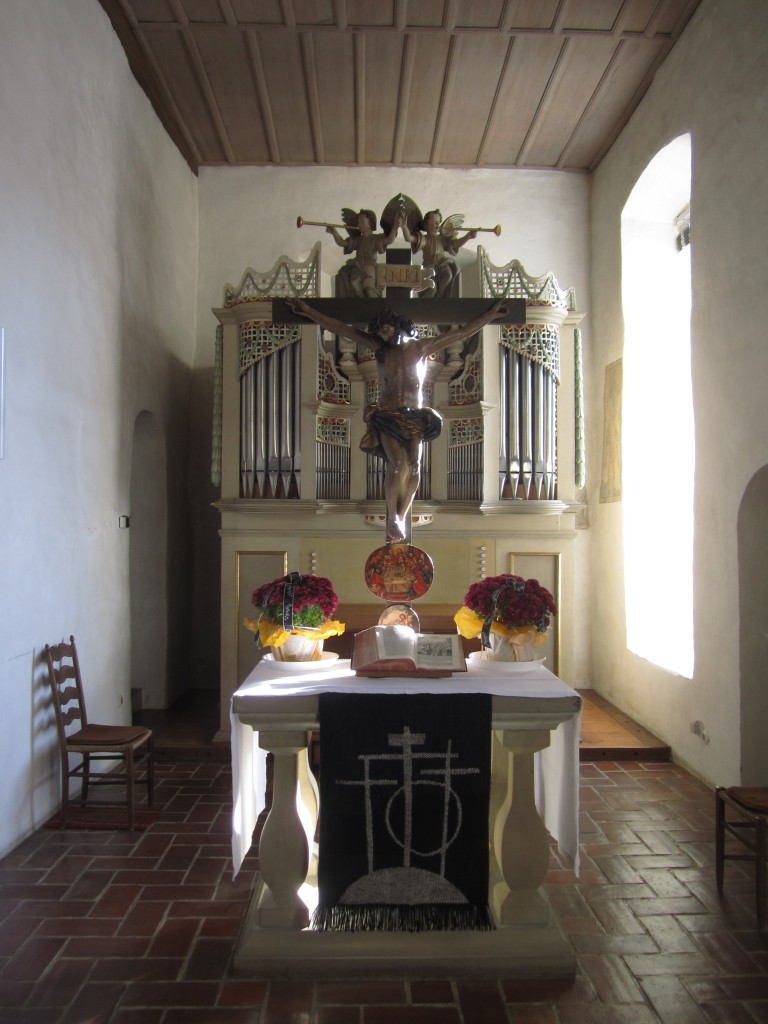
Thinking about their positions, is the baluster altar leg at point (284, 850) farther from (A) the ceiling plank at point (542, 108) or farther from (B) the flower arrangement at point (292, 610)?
(A) the ceiling plank at point (542, 108)

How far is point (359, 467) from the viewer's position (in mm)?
6359

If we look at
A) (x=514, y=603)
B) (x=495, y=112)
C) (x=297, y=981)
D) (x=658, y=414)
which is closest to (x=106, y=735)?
(x=297, y=981)

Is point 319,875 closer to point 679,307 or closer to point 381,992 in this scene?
point 381,992

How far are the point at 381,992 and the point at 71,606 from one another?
10.1 feet

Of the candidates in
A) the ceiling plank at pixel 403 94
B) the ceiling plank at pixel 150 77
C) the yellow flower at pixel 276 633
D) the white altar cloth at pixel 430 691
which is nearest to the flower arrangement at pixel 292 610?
the yellow flower at pixel 276 633

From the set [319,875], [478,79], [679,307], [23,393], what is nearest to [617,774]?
[319,875]

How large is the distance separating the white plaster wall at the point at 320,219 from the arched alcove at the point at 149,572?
863 millimetres

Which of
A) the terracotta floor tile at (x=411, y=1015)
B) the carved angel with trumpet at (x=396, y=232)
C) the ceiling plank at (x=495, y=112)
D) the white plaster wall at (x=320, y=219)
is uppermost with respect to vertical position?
the ceiling plank at (x=495, y=112)

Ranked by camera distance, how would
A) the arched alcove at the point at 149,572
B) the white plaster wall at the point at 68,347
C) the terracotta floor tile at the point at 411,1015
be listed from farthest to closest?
the arched alcove at the point at 149,572 < the white plaster wall at the point at 68,347 < the terracotta floor tile at the point at 411,1015

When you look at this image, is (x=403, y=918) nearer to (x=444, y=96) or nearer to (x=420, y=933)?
(x=420, y=933)

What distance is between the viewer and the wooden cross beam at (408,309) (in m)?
4.36

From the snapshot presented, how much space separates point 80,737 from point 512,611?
2.70 m

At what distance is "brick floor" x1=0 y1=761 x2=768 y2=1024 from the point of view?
8.95 feet

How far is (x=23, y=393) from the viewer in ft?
13.8
